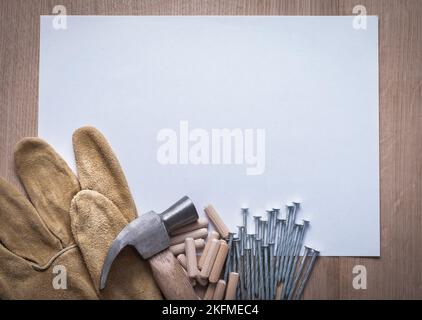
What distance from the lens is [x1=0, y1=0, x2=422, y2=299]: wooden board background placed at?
985 millimetres

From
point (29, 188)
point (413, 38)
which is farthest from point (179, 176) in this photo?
point (413, 38)

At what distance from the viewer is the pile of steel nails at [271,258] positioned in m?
0.96

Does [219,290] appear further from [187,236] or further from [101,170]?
[101,170]

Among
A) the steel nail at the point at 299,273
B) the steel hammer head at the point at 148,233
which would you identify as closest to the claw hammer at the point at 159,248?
the steel hammer head at the point at 148,233

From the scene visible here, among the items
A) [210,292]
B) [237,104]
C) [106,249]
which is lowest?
[210,292]

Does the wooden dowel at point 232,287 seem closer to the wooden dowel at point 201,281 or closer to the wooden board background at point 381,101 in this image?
the wooden dowel at point 201,281

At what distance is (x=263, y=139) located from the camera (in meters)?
1.00

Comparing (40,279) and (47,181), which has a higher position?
(47,181)

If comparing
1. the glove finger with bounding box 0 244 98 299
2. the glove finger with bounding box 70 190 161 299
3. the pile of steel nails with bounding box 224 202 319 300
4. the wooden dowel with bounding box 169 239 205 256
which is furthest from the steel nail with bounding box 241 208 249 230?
the glove finger with bounding box 0 244 98 299

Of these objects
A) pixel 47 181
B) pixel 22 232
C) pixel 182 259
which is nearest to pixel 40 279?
pixel 22 232

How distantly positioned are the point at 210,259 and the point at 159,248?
12 centimetres

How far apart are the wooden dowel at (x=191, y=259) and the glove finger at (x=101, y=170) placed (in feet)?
0.50

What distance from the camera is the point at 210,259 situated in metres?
0.95
